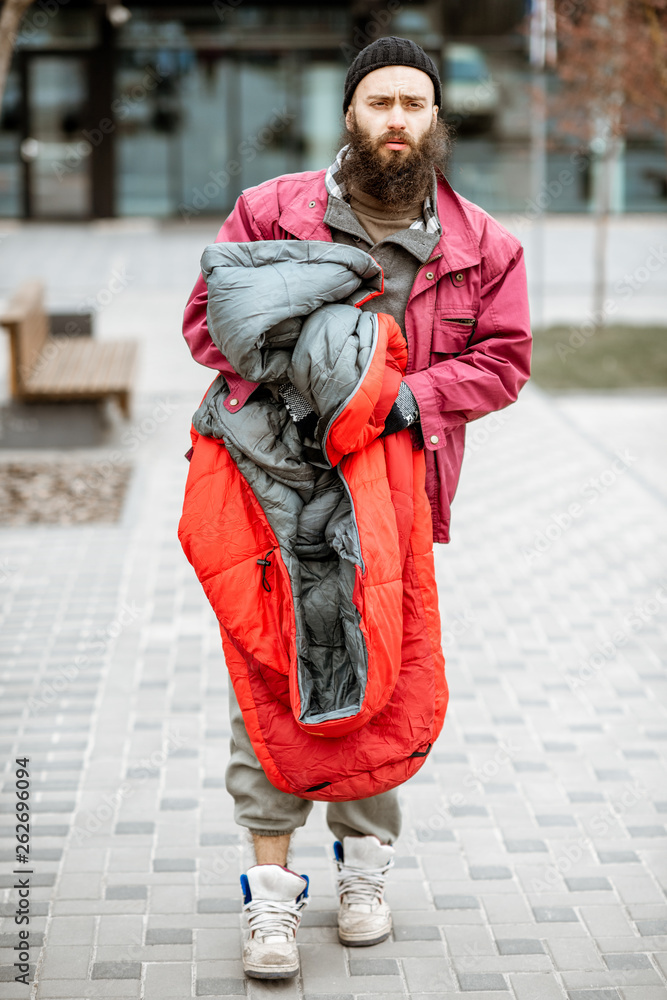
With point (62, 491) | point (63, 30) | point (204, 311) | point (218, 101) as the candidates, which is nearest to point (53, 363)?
point (62, 491)

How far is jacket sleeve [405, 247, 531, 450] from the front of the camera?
275cm

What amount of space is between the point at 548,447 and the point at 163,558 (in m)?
3.46

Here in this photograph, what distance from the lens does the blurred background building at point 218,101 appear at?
2056cm

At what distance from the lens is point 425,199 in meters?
2.82

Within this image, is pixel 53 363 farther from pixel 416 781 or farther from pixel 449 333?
pixel 449 333

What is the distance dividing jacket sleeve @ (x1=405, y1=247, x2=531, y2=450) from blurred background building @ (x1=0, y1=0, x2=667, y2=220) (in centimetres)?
1871

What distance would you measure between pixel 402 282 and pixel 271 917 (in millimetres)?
1548

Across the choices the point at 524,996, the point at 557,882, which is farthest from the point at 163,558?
the point at 524,996

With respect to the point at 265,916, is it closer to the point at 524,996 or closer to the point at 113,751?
the point at 524,996

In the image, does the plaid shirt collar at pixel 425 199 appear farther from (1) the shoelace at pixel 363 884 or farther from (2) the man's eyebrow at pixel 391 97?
(1) the shoelace at pixel 363 884

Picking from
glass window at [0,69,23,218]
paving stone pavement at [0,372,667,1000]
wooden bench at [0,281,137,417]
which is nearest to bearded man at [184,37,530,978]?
paving stone pavement at [0,372,667,1000]

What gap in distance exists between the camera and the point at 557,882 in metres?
3.34

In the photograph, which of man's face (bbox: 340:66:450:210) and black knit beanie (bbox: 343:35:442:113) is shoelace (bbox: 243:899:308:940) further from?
black knit beanie (bbox: 343:35:442:113)

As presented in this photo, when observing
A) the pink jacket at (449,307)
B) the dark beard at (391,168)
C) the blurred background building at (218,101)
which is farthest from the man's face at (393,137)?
the blurred background building at (218,101)
